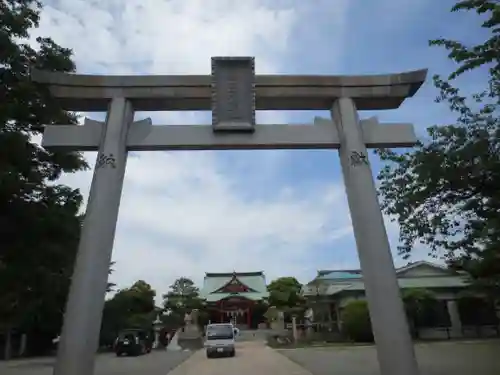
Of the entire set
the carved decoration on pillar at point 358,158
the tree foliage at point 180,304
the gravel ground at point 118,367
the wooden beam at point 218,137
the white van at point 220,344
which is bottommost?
Answer: the gravel ground at point 118,367

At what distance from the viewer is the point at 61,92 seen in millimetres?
7184

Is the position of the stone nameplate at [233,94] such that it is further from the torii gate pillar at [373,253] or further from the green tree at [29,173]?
the green tree at [29,173]

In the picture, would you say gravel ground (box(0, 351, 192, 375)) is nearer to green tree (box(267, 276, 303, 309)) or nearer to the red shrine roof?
green tree (box(267, 276, 303, 309))

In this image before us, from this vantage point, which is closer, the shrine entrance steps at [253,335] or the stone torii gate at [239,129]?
the stone torii gate at [239,129]

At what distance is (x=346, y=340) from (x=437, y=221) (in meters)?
21.0

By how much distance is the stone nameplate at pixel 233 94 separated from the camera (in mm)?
7219

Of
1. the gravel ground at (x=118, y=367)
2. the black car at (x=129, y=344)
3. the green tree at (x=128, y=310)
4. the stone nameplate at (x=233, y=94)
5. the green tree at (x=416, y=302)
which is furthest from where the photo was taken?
the green tree at (x=128, y=310)

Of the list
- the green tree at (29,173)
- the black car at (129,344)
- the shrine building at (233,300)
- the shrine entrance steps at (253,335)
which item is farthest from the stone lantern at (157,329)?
the green tree at (29,173)

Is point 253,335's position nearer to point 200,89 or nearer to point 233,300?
point 233,300

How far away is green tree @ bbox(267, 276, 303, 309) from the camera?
43.3 meters

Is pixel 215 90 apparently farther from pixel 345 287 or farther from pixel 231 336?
pixel 345 287

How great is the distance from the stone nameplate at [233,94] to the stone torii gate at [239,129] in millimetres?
16

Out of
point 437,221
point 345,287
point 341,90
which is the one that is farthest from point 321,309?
point 341,90

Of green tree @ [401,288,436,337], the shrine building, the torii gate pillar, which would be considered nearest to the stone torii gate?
the torii gate pillar
